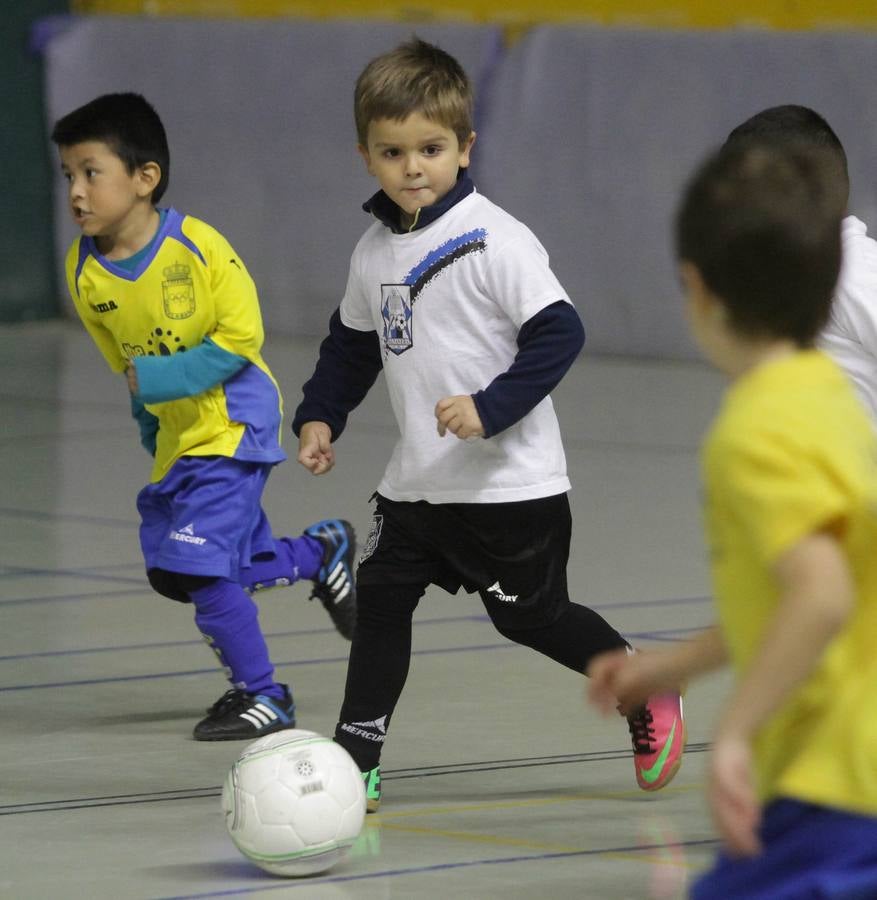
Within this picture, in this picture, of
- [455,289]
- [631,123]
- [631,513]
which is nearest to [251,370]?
[455,289]

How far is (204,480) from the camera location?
436cm

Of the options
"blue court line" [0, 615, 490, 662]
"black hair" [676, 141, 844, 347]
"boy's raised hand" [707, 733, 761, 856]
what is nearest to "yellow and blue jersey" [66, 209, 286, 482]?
"blue court line" [0, 615, 490, 662]

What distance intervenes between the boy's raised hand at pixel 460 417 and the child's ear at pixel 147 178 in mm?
1227

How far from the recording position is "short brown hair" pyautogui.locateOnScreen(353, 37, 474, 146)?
12.2ft

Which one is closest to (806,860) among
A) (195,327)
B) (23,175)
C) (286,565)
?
(195,327)

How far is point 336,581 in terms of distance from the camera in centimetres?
496

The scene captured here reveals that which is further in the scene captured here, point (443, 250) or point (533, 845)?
point (443, 250)

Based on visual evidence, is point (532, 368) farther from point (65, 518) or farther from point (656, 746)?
point (65, 518)

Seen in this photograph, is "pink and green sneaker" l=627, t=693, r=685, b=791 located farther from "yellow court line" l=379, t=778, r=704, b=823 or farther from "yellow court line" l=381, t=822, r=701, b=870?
"yellow court line" l=381, t=822, r=701, b=870

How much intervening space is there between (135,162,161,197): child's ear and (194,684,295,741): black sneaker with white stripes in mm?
1082

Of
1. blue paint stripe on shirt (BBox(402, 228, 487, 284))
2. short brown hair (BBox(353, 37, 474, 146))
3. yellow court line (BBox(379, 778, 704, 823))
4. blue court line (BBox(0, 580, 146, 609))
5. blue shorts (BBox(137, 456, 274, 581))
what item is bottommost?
blue court line (BBox(0, 580, 146, 609))

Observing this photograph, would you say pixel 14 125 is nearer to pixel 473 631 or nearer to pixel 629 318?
pixel 629 318

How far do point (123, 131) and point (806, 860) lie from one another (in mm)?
2901

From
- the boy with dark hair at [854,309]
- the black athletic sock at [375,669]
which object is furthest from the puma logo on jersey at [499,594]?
the boy with dark hair at [854,309]
